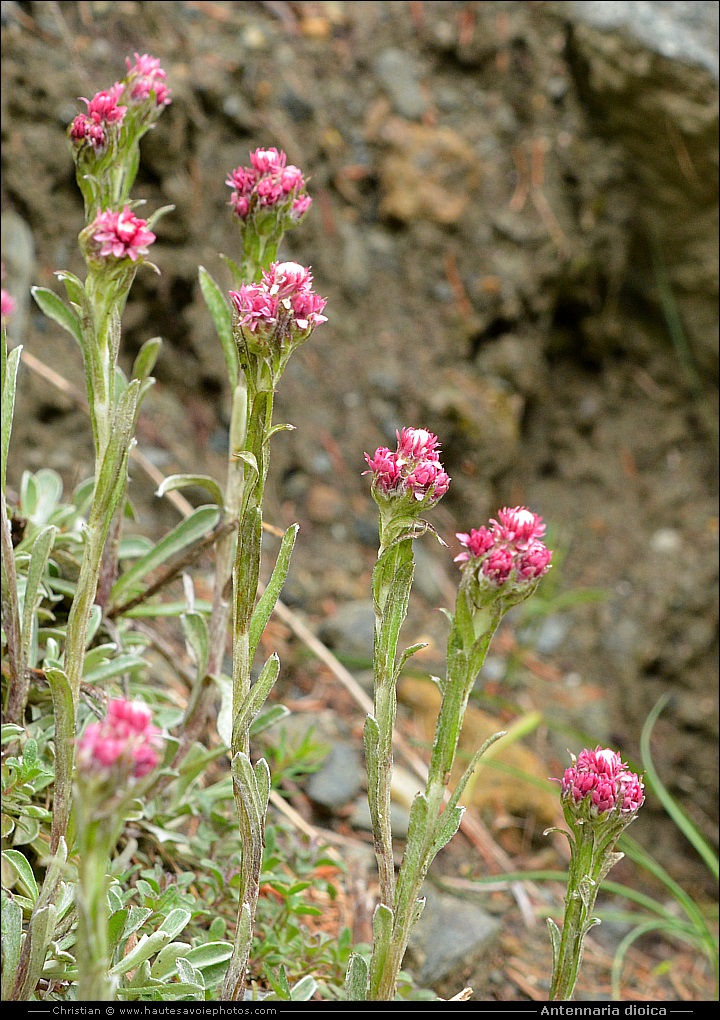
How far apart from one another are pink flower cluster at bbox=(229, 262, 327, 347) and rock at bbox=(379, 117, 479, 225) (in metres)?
2.33

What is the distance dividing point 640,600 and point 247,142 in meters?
2.14

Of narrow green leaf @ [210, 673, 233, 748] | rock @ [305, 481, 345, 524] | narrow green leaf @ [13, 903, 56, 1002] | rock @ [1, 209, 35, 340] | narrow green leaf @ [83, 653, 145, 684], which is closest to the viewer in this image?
narrow green leaf @ [13, 903, 56, 1002]

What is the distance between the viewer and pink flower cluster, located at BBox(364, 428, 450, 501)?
126 centimetres

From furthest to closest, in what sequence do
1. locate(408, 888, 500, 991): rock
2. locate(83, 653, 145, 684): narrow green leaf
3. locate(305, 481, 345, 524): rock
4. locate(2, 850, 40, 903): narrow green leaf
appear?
locate(305, 481, 345, 524): rock, locate(408, 888, 500, 991): rock, locate(83, 653, 145, 684): narrow green leaf, locate(2, 850, 40, 903): narrow green leaf

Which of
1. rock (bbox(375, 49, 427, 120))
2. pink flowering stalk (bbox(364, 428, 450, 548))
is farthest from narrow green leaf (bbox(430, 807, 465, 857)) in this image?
rock (bbox(375, 49, 427, 120))

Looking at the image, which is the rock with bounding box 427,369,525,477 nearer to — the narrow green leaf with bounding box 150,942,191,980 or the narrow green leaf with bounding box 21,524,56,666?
the narrow green leaf with bounding box 21,524,56,666

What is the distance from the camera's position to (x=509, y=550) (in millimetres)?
1228

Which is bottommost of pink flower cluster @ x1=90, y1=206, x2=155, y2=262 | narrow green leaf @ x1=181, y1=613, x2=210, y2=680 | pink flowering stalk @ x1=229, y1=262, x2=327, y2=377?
narrow green leaf @ x1=181, y1=613, x2=210, y2=680

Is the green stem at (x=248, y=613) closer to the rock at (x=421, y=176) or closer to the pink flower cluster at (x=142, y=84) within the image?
the pink flower cluster at (x=142, y=84)

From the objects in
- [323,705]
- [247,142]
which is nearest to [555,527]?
[323,705]

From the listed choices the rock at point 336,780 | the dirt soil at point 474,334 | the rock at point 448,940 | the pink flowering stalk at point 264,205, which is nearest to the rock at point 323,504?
the dirt soil at point 474,334

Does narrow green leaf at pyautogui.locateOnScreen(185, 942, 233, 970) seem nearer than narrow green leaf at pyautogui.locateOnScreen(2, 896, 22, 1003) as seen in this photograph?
No

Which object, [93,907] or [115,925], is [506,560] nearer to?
[93,907]

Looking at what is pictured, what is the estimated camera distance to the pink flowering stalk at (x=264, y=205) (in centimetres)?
160
